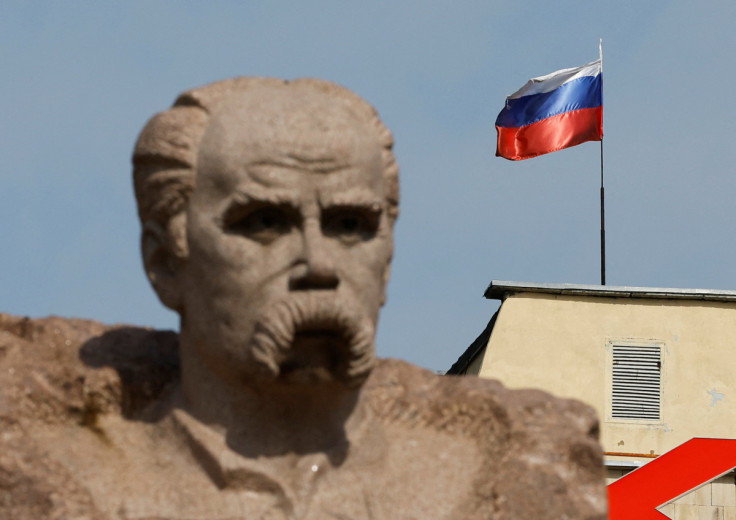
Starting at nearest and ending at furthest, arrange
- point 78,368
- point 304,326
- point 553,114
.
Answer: point 304,326, point 78,368, point 553,114

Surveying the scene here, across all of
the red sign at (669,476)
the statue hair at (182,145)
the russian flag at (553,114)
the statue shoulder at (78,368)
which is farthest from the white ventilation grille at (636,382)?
the statue hair at (182,145)

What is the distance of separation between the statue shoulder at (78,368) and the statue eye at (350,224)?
142cm

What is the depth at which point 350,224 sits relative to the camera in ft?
36.7

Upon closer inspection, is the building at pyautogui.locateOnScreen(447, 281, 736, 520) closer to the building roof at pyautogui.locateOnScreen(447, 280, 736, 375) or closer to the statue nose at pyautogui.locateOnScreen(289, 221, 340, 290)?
the building roof at pyautogui.locateOnScreen(447, 280, 736, 375)

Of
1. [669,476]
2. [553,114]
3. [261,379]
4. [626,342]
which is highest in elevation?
[261,379]

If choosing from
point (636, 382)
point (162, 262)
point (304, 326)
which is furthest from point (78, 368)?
point (636, 382)

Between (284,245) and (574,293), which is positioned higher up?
(284,245)

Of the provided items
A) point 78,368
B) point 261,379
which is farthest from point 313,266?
point 78,368

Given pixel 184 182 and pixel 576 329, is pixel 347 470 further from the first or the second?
pixel 576 329

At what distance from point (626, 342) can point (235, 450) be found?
2296 cm

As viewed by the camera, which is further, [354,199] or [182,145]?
[182,145]

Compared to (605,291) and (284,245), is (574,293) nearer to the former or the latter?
(605,291)

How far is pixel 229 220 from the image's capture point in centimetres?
1105

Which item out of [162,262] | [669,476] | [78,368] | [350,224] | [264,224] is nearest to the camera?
[264,224]
